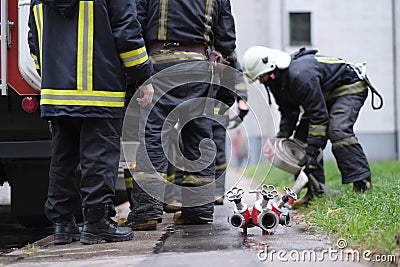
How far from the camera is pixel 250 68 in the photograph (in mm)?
7238

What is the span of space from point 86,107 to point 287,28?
21.5 meters

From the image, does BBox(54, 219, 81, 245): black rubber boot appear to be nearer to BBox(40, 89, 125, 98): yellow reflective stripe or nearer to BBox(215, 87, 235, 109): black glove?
BBox(40, 89, 125, 98): yellow reflective stripe

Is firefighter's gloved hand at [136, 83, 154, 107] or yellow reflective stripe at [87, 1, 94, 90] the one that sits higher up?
yellow reflective stripe at [87, 1, 94, 90]

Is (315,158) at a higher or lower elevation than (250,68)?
lower

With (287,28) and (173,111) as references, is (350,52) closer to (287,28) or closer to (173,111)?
(287,28)

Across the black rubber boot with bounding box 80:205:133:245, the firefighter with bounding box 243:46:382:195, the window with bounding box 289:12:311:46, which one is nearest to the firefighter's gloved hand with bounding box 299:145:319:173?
the firefighter with bounding box 243:46:382:195

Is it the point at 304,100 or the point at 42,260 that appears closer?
the point at 42,260

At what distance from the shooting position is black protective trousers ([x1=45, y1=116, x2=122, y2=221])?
4.75 m

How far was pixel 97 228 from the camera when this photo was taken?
481 cm

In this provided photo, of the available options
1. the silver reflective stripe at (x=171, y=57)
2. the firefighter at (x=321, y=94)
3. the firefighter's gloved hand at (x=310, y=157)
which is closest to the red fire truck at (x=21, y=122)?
the silver reflective stripe at (x=171, y=57)

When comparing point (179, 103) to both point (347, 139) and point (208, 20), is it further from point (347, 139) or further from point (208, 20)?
point (347, 139)

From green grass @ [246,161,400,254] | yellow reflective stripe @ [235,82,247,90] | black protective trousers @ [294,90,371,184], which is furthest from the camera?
yellow reflective stripe @ [235,82,247,90]

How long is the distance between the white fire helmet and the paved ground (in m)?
2.06

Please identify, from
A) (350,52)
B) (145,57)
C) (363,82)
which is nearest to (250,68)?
(363,82)
